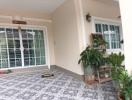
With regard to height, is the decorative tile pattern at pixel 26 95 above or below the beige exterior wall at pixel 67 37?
below

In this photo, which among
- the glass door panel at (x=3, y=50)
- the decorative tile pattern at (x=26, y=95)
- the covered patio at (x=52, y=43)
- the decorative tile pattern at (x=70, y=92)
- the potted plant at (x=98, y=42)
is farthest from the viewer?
the glass door panel at (x=3, y=50)

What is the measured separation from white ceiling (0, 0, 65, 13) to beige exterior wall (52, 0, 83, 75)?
11.5 inches

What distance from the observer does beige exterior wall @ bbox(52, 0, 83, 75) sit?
4.45 m

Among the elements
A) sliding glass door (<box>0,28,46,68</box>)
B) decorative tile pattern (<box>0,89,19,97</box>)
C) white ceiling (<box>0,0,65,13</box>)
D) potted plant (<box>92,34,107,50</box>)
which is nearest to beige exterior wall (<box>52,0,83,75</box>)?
white ceiling (<box>0,0,65,13</box>)

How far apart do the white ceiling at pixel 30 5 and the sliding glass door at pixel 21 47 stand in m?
0.88

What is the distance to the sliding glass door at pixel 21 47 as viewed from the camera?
18.8 feet

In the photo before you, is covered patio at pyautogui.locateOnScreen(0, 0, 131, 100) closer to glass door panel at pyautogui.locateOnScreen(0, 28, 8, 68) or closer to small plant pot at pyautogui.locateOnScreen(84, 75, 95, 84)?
glass door panel at pyautogui.locateOnScreen(0, 28, 8, 68)

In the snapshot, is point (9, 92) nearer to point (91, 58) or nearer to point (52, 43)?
point (91, 58)

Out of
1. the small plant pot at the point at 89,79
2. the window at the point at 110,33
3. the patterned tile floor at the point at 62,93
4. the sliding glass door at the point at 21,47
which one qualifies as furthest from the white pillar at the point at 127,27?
the sliding glass door at the point at 21,47

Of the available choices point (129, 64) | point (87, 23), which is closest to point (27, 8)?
point (87, 23)

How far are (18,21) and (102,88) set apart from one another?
14.3ft

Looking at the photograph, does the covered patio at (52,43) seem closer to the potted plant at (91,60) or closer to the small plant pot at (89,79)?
the small plant pot at (89,79)

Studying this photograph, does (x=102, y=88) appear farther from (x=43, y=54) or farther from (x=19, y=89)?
(x=43, y=54)

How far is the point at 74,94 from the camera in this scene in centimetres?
303
